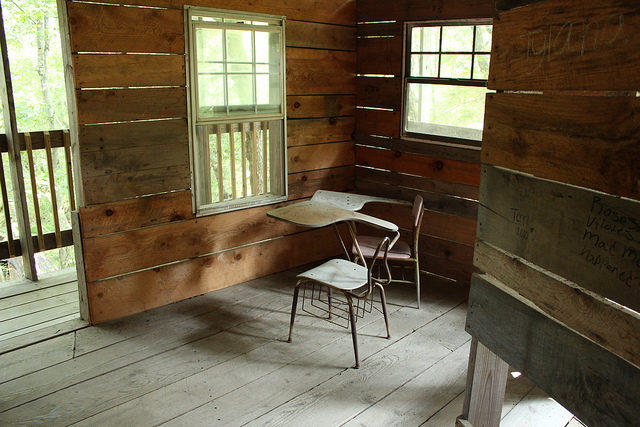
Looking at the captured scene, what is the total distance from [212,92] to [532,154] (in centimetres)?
277

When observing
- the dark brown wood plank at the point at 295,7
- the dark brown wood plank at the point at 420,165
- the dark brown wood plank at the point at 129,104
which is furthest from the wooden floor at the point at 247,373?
the dark brown wood plank at the point at 295,7

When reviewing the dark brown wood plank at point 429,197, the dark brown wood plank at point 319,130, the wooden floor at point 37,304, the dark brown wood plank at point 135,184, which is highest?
the dark brown wood plank at point 319,130

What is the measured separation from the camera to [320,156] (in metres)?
4.64

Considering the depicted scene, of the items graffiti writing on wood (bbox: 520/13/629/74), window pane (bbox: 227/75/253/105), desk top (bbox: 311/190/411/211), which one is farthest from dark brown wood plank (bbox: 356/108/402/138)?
graffiti writing on wood (bbox: 520/13/629/74)

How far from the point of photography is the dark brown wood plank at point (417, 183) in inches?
163

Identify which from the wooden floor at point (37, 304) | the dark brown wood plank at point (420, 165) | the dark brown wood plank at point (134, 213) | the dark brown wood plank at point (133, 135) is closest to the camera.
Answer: the dark brown wood plank at point (133, 135)

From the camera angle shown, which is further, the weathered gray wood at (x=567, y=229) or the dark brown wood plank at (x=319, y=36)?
the dark brown wood plank at (x=319, y=36)

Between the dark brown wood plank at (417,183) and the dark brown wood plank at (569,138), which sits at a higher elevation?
the dark brown wood plank at (569,138)

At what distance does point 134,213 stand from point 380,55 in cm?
238

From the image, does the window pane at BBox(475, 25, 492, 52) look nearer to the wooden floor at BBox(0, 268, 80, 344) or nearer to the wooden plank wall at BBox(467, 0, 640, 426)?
the wooden plank wall at BBox(467, 0, 640, 426)

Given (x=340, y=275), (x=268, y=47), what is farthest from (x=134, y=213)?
(x=268, y=47)

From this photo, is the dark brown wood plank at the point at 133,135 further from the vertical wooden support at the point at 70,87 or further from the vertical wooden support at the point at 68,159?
the vertical wooden support at the point at 68,159

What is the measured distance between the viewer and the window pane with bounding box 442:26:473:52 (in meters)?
3.96

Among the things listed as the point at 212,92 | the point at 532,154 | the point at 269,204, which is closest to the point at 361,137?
the point at 269,204
